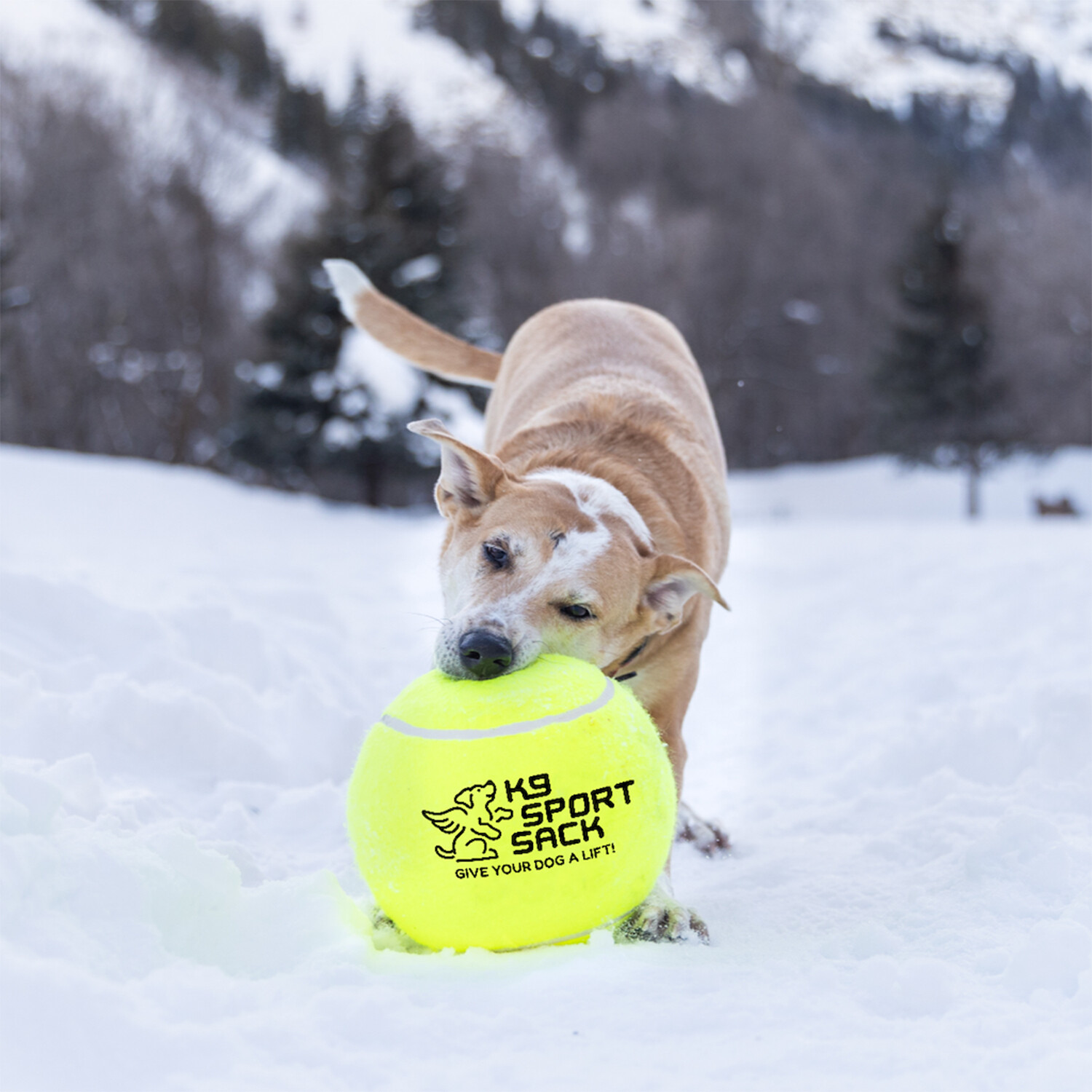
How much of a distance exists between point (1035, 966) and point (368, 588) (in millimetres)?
5813

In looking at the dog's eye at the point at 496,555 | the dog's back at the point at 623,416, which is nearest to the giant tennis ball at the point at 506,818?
the dog's eye at the point at 496,555

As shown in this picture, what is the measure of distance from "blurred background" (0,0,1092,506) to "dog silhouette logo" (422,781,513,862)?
1741cm

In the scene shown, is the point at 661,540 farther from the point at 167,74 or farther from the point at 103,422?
the point at 167,74

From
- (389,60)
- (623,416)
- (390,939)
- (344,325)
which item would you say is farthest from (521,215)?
(390,939)

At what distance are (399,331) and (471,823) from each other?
3.73m

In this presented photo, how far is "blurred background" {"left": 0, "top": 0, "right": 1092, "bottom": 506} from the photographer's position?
21062 millimetres

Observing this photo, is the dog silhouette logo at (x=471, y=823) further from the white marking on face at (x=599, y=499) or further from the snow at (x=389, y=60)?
the snow at (x=389, y=60)

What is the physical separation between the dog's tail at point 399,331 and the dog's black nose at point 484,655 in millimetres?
3043

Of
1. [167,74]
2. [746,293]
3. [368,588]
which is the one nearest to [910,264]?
[746,293]

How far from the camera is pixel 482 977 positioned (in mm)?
1992

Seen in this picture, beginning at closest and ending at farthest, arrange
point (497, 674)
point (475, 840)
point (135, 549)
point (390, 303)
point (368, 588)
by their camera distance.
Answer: point (475, 840), point (497, 674), point (390, 303), point (135, 549), point (368, 588)

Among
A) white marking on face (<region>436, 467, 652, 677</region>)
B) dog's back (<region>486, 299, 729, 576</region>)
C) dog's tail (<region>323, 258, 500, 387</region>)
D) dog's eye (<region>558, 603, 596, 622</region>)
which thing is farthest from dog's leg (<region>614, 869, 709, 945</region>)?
dog's tail (<region>323, 258, 500, 387</region>)

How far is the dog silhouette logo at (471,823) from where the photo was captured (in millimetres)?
2109

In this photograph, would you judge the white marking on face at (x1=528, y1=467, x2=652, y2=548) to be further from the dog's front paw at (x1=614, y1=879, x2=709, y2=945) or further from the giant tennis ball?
the dog's front paw at (x1=614, y1=879, x2=709, y2=945)
